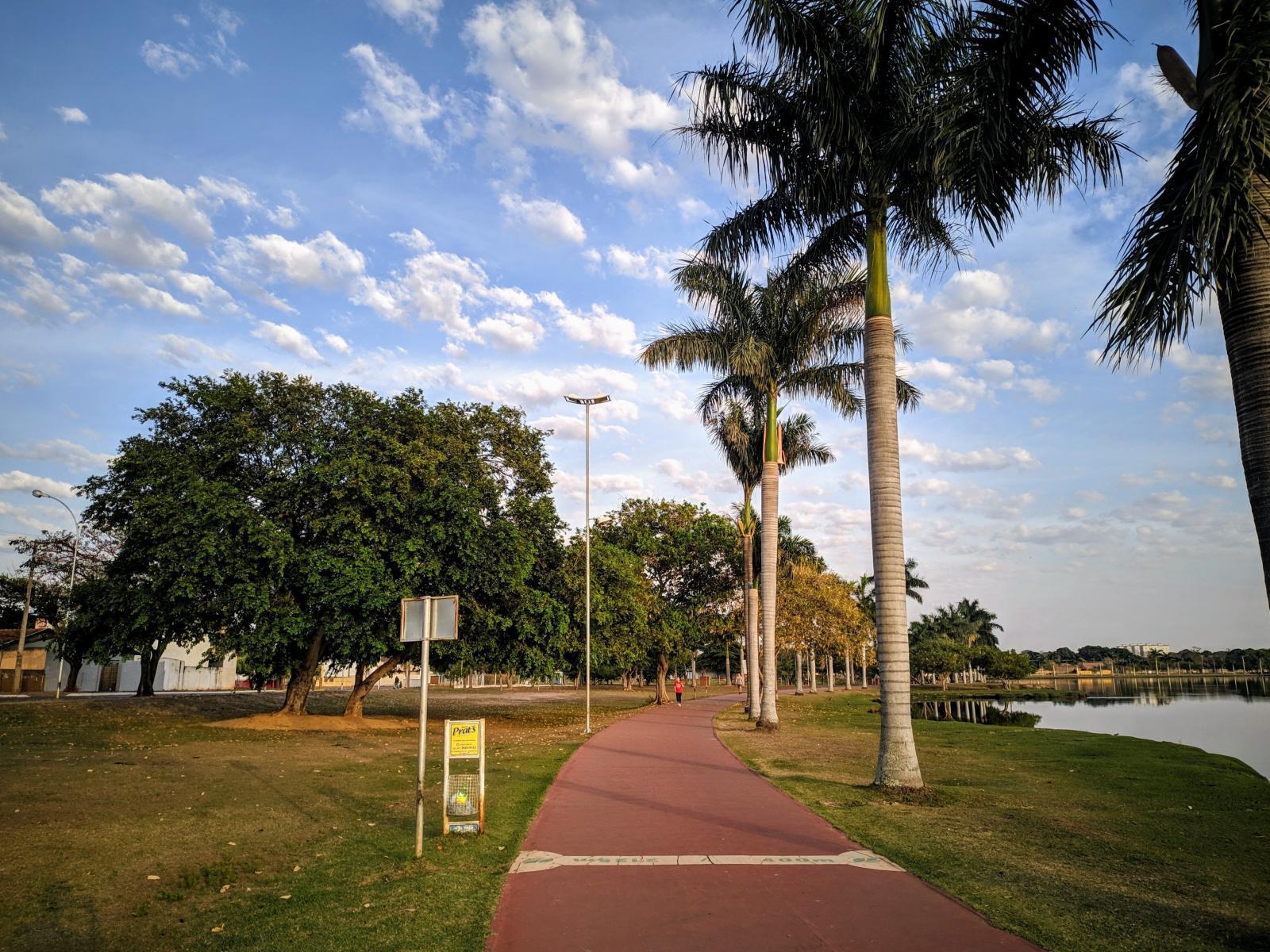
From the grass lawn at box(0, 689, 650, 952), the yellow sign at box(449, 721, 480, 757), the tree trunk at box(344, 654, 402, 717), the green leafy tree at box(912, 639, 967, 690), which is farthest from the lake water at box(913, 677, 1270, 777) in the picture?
the tree trunk at box(344, 654, 402, 717)

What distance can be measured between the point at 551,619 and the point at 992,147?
68.4ft

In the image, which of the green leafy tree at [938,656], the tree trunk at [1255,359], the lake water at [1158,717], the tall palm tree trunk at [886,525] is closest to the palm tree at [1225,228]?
the tree trunk at [1255,359]

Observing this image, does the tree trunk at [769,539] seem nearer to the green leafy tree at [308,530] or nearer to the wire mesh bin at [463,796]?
the green leafy tree at [308,530]

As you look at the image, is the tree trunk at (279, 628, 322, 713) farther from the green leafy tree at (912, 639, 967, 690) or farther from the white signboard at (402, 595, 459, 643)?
the green leafy tree at (912, 639, 967, 690)

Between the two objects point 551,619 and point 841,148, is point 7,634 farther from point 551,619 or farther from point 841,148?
point 841,148

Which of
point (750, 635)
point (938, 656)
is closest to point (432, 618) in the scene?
point (750, 635)

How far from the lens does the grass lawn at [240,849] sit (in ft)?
20.4

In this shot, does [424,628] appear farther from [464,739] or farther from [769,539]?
[769,539]

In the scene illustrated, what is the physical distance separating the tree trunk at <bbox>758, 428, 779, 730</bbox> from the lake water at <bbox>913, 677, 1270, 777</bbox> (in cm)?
1312

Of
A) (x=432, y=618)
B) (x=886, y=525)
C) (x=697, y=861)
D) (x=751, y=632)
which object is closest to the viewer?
(x=697, y=861)

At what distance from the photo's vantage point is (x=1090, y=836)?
32.7ft

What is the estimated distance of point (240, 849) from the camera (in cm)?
890

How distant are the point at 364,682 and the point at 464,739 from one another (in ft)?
65.7

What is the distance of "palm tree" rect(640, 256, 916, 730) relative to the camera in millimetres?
22469
